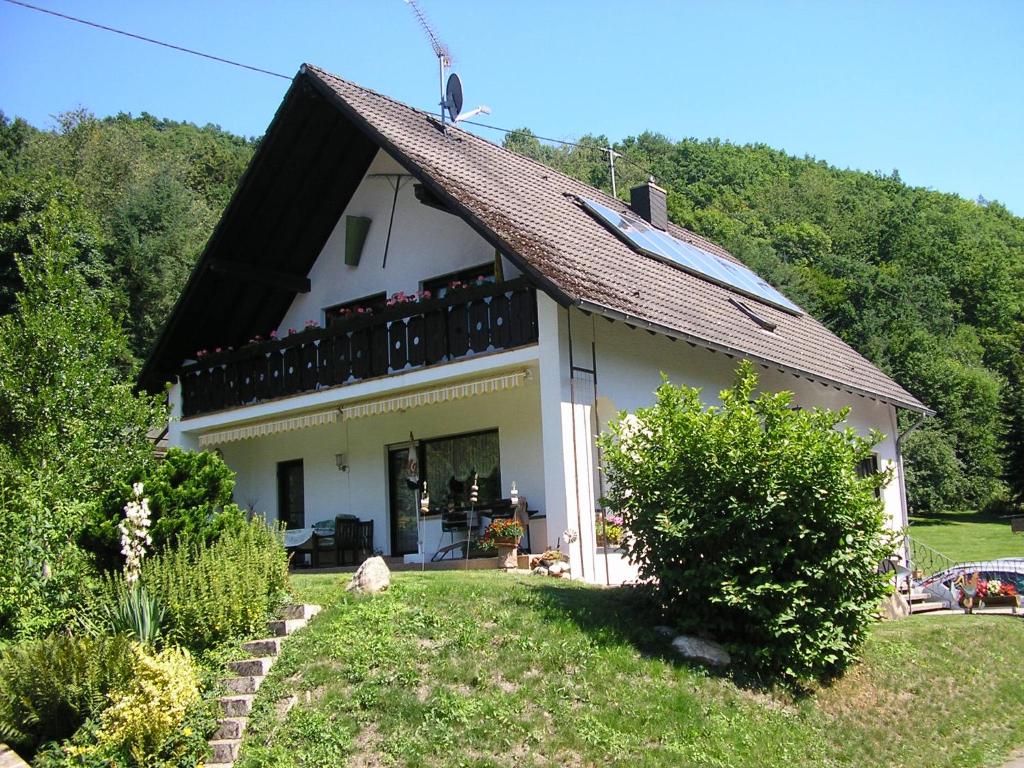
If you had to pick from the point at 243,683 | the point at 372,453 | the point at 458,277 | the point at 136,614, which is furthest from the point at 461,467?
the point at 243,683

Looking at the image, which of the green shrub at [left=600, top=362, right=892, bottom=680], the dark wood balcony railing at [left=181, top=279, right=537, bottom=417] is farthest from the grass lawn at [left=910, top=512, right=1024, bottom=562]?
the green shrub at [left=600, top=362, right=892, bottom=680]

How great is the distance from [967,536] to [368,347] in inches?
1265

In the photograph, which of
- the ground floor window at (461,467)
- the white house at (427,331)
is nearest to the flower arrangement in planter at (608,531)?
the white house at (427,331)

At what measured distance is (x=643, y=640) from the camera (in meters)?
10.3

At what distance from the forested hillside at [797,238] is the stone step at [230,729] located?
27540 mm

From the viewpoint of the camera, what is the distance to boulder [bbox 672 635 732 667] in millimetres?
10172

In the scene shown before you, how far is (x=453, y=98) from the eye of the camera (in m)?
19.5

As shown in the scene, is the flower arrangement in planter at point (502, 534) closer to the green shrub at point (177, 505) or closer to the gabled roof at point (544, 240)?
the gabled roof at point (544, 240)

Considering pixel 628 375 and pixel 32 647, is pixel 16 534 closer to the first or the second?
pixel 32 647

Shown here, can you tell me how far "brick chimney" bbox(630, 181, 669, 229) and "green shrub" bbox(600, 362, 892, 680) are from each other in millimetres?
13675

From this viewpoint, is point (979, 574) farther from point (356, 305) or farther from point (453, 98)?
point (453, 98)

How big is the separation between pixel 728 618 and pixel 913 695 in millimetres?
2396

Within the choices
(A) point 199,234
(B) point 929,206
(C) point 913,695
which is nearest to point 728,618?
(C) point 913,695

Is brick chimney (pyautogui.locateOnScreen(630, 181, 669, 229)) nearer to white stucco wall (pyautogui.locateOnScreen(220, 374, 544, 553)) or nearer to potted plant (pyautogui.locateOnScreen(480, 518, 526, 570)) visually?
white stucco wall (pyautogui.locateOnScreen(220, 374, 544, 553))
